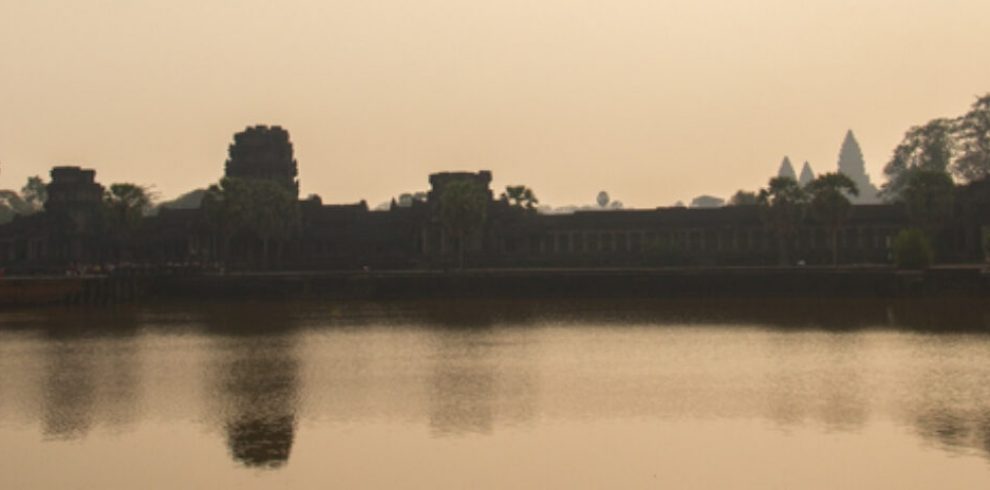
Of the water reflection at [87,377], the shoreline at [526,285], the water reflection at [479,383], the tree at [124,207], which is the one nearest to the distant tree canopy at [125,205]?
the tree at [124,207]

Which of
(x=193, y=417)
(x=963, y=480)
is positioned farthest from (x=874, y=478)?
(x=193, y=417)

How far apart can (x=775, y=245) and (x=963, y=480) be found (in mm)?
93478

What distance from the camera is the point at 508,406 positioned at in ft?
119

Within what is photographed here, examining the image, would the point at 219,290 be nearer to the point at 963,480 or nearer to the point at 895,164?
the point at 963,480

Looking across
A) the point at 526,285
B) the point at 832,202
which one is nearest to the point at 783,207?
the point at 832,202

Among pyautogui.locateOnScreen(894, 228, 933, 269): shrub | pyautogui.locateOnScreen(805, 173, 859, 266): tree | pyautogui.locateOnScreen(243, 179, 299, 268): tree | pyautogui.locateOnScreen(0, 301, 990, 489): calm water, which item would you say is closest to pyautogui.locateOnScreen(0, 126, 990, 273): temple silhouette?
pyautogui.locateOnScreen(243, 179, 299, 268): tree

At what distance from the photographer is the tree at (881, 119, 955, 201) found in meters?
163

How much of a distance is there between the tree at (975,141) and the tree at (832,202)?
6171cm

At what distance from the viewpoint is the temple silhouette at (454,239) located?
364ft

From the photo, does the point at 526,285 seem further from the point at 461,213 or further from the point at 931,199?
the point at 931,199

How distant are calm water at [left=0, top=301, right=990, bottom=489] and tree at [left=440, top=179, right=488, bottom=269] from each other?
46875 mm

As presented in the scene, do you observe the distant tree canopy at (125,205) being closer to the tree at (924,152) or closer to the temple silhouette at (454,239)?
the temple silhouette at (454,239)

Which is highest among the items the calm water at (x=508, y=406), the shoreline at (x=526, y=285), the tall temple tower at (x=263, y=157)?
the tall temple tower at (x=263, y=157)

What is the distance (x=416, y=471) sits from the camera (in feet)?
91.0
